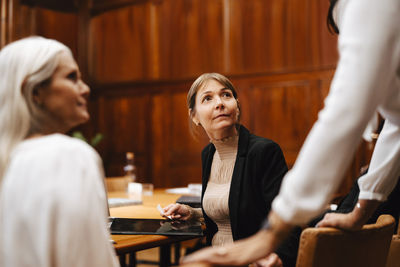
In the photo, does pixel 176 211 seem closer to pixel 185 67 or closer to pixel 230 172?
pixel 230 172

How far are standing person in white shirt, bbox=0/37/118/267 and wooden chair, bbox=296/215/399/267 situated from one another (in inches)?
22.4

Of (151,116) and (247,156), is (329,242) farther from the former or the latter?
(151,116)

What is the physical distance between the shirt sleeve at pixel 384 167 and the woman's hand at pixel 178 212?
1056 millimetres

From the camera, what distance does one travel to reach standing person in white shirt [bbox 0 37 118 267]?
1007mm

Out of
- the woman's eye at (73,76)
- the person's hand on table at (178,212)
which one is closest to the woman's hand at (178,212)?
the person's hand on table at (178,212)

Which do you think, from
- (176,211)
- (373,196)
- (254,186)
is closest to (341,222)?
(373,196)

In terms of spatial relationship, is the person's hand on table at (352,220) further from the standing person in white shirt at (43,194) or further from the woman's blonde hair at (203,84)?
the woman's blonde hair at (203,84)

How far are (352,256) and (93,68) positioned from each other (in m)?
7.32

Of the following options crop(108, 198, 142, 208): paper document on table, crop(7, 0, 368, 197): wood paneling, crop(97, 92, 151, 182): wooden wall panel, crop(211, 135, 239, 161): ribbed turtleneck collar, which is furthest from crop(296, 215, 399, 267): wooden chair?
crop(97, 92, 151, 182): wooden wall panel

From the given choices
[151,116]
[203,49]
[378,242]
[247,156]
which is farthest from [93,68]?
[378,242]

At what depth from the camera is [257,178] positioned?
213 cm

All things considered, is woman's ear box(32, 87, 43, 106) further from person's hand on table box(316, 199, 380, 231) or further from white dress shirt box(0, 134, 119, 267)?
person's hand on table box(316, 199, 380, 231)

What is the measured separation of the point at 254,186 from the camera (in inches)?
84.0

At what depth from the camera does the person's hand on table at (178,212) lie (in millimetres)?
Result: 2309
